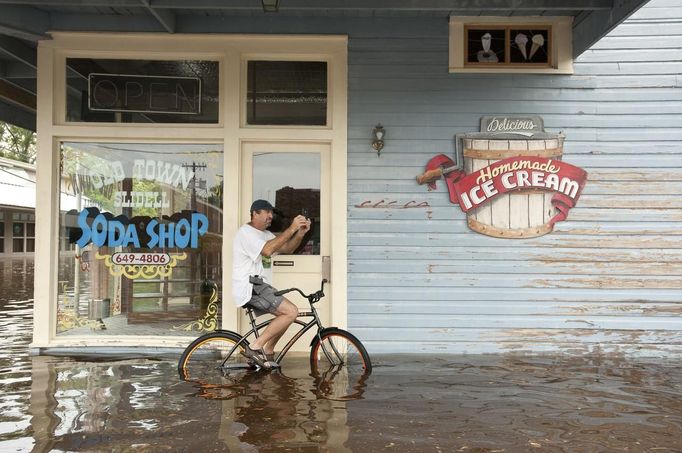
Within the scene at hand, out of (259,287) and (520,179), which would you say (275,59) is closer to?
(259,287)

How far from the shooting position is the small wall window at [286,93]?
20.0 feet

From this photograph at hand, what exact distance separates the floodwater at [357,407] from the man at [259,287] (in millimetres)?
278

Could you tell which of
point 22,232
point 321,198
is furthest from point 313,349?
point 22,232

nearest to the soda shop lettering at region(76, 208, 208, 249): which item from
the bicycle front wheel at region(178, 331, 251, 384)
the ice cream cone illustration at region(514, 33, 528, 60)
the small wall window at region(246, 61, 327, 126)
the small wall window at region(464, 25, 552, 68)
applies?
the bicycle front wheel at region(178, 331, 251, 384)

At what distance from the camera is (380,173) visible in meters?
6.01

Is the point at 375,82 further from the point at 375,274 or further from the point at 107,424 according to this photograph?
the point at 107,424

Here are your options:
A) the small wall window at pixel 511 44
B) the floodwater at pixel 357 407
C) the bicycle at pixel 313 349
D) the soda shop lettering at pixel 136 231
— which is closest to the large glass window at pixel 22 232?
the soda shop lettering at pixel 136 231

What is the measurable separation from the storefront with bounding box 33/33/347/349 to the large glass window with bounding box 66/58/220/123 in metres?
0.01

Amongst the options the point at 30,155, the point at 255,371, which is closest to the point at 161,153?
the point at 255,371

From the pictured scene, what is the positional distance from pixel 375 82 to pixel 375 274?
2059 mm

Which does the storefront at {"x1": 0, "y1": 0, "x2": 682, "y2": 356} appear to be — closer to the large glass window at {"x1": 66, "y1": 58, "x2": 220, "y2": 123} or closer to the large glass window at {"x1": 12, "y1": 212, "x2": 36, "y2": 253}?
the large glass window at {"x1": 66, "y1": 58, "x2": 220, "y2": 123}

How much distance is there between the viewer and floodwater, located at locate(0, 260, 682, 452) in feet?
11.6

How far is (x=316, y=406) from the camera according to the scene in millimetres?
4242

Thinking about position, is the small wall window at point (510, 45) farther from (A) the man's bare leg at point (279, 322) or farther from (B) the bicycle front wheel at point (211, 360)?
(B) the bicycle front wheel at point (211, 360)
